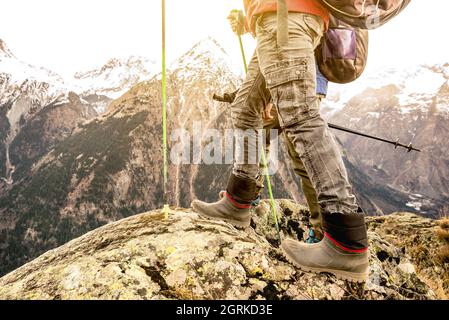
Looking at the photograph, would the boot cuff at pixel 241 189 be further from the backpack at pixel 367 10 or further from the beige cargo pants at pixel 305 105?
the backpack at pixel 367 10

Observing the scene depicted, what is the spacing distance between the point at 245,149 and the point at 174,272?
182 cm

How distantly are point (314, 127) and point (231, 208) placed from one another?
1953 mm

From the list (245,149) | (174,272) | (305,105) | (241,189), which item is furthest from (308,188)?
(174,272)

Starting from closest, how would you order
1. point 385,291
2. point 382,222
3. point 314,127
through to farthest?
1. point 314,127
2. point 385,291
3. point 382,222

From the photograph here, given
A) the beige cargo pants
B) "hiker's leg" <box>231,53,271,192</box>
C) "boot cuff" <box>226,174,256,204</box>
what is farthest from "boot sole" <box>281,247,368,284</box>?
"hiker's leg" <box>231,53,271,192</box>

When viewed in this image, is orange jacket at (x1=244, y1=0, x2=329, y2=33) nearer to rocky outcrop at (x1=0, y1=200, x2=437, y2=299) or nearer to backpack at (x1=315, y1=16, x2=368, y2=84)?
backpack at (x1=315, y1=16, x2=368, y2=84)

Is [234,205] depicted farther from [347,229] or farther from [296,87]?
[296,87]

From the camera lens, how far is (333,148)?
8.57 ft

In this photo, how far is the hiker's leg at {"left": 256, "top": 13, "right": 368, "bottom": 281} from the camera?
257 cm

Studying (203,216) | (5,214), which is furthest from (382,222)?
(5,214)

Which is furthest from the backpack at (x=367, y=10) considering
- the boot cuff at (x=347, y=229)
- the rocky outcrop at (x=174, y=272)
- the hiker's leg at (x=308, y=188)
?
the rocky outcrop at (x=174, y=272)

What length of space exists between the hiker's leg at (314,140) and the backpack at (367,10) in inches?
11.3

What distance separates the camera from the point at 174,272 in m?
2.81

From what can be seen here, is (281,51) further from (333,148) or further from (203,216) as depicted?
(203,216)
